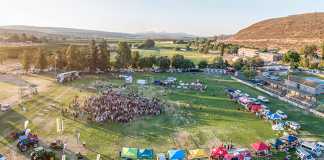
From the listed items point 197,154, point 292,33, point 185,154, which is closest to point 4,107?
point 185,154

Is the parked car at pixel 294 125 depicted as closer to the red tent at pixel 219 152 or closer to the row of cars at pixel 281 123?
the row of cars at pixel 281 123

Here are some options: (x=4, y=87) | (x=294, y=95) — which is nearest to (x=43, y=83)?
(x=4, y=87)

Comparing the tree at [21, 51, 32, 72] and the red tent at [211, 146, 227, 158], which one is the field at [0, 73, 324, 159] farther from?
the tree at [21, 51, 32, 72]

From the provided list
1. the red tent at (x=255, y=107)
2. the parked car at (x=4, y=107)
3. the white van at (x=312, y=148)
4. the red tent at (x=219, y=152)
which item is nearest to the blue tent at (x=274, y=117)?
the red tent at (x=255, y=107)

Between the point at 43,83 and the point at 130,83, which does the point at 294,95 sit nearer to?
the point at 130,83

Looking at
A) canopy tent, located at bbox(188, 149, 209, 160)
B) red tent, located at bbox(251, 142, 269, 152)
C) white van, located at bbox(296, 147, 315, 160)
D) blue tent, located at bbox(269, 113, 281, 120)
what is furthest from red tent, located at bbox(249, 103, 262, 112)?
canopy tent, located at bbox(188, 149, 209, 160)
